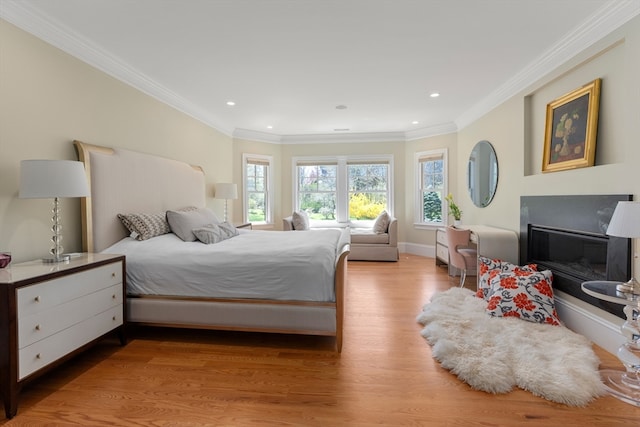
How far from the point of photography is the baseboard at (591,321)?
218 cm

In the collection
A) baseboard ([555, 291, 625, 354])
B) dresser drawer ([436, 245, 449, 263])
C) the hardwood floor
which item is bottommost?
the hardwood floor

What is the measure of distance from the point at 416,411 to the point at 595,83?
2.89m

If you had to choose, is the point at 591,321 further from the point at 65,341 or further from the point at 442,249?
the point at 65,341

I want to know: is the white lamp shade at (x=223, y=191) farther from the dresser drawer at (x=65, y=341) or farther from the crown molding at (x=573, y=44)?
the crown molding at (x=573, y=44)

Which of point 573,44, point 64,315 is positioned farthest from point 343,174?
point 64,315

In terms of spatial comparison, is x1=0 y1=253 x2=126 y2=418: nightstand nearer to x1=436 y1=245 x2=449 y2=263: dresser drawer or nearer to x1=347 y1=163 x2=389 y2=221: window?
x1=436 y1=245 x2=449 y2=263: dresser drawer

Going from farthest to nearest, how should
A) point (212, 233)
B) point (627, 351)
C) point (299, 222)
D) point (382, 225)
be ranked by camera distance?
point (299, 222) < point (382, 225) < point (212, 233) < point (627, 351)

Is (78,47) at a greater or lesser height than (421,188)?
greater

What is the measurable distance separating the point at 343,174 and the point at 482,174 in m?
2.74

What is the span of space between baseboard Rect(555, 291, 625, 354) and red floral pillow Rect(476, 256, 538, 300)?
14.0 inches

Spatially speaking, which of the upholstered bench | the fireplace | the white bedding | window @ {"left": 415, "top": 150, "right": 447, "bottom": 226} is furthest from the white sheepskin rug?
window @ {"left": 415, "top": 150, "right": 447, "bottom": 226}

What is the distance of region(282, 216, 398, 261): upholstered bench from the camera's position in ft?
17.9

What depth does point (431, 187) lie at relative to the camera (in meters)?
5.93

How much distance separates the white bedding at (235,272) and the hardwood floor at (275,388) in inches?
16.8
